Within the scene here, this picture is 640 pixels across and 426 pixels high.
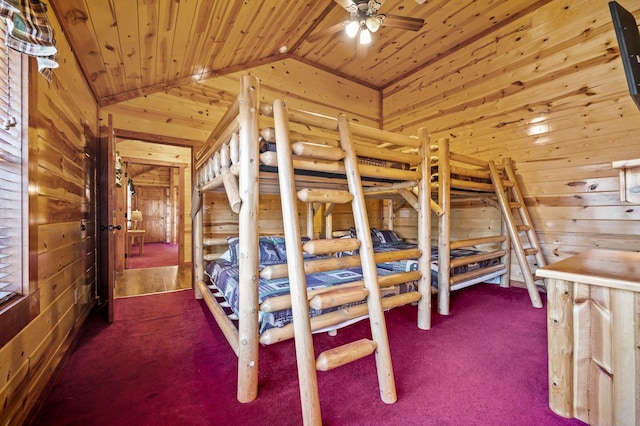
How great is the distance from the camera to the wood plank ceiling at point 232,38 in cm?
195

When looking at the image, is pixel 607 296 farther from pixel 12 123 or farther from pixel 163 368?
pixel 12 123

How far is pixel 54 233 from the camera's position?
157 cm

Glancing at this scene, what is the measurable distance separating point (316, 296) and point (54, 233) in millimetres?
1586

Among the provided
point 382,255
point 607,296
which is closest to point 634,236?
point 607,296

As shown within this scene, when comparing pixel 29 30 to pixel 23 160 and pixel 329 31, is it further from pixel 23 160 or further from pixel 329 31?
pixel 329 31

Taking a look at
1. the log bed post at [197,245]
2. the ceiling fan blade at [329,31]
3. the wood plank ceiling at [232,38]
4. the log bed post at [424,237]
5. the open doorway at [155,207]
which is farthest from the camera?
the open doorway at [155,207]

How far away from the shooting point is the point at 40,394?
1340 mm

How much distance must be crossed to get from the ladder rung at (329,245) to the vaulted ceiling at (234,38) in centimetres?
201

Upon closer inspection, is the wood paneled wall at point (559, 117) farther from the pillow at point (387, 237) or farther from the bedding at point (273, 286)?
the bedding at point (273, 286)

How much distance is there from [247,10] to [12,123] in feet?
7.07

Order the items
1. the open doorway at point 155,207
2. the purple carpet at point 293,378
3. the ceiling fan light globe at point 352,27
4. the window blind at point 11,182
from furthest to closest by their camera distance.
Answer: the open doorway at point 155,207, the ceiling fan light globe at point 352,27, the purple carpet at point 293,378, the window blind at point 11,182

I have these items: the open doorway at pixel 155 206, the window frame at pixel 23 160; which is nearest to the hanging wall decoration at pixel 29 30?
the window frame at pixel 23 160

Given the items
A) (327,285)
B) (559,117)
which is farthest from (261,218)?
(559,117)

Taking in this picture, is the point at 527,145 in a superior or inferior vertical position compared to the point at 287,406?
superior
